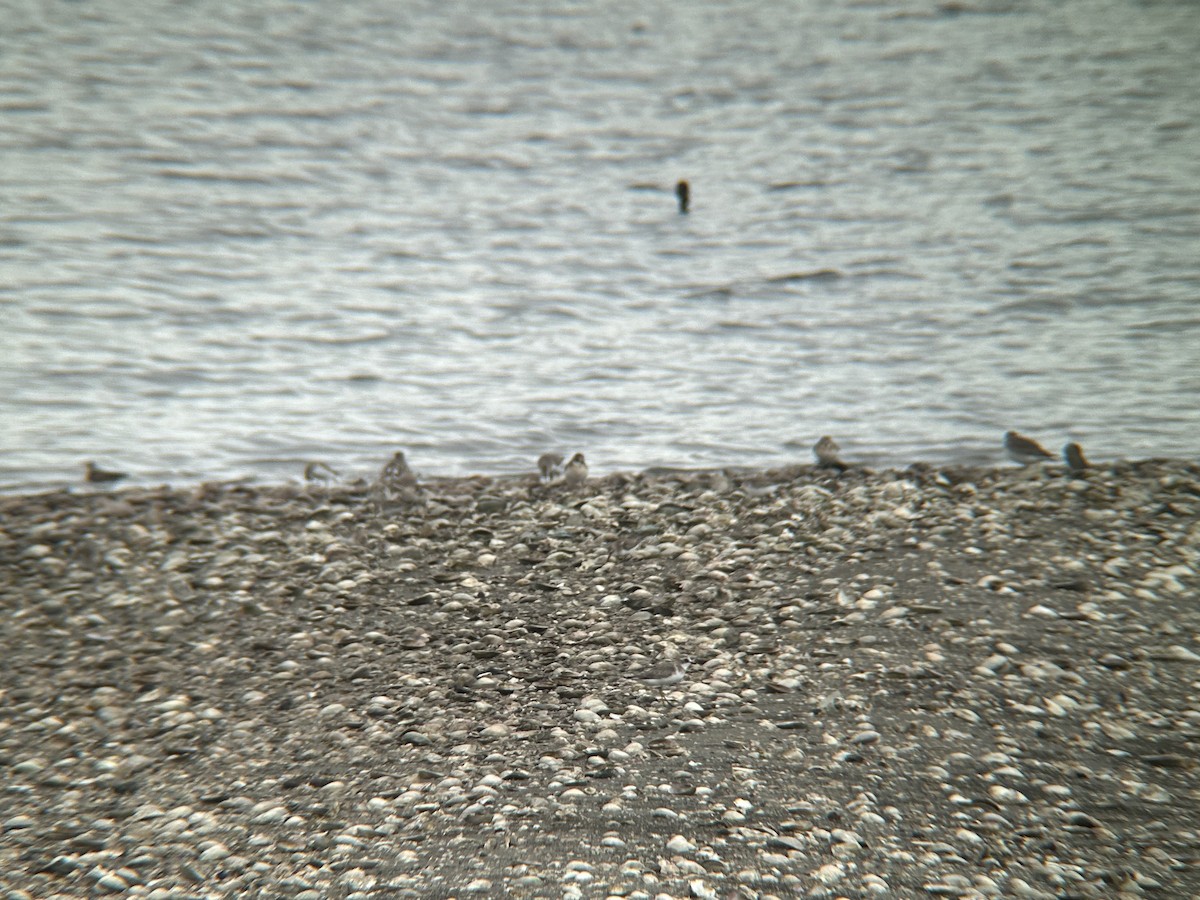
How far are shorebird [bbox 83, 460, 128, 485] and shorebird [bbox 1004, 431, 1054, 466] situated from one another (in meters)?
4.32

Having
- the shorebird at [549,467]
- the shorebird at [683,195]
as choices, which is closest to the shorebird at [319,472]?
the shorebird at [549,467]

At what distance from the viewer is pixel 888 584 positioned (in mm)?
4219

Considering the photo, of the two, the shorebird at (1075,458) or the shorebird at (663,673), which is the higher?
the shorebird at (1075,458)

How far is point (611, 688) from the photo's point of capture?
3688 mm

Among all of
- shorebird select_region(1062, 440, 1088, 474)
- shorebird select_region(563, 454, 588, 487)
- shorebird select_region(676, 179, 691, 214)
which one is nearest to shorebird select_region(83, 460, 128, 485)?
shorebird select_region(563, 454, 588, 487)

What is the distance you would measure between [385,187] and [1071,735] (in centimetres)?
881

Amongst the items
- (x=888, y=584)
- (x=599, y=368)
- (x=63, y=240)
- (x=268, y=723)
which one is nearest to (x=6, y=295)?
(x=63, y=240)

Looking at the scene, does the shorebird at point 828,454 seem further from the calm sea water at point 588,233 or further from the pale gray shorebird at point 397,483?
the pale gray shorebird at point 397,483

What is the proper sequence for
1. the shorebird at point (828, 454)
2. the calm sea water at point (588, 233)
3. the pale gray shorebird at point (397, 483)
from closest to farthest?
the pale gray shorebird at point (397, 483)
the shorebird at point (828, 454)
the calm sea water at point (588, 233)

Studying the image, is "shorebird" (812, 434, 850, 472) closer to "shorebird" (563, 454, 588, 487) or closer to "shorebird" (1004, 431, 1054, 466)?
"shorebird" (1004, 431, 1054, 466)

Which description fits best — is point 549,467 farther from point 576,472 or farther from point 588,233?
point 588,233

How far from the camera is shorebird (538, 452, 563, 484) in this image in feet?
17.7

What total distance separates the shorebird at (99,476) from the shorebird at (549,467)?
2000 mm

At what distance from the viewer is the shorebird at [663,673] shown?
3.70 meters
